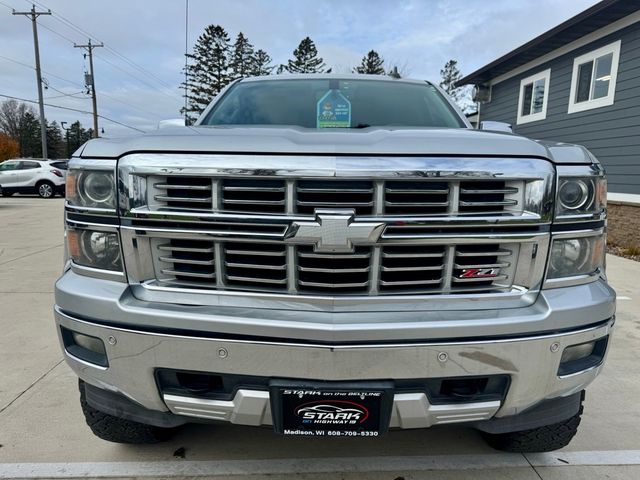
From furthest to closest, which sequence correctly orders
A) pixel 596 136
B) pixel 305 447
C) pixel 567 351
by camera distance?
pixel 596 136, pixel 305 447, pixel 567 351

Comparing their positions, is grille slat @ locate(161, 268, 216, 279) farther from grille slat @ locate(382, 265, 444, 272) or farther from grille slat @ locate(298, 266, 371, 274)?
grille slat @ locate(382, 265, 444, 272)

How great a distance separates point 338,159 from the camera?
154cm

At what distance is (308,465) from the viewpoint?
2.11 metres

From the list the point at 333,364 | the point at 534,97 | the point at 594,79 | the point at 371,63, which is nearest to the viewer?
the point at 333,364

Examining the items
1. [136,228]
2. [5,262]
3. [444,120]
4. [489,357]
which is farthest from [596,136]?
[5,262]

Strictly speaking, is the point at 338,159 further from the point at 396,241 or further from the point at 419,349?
the point at 419,349

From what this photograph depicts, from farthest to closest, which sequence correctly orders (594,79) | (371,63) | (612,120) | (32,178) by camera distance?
(371,63) → (32,178) → (594,79) → (612,120)

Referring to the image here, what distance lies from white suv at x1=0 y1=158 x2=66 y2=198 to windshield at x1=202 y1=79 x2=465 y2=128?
1862 centimetres

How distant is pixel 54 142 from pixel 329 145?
270 ft

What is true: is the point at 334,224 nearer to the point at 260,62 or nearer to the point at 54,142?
the point at 260,62

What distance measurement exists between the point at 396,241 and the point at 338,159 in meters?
0.35

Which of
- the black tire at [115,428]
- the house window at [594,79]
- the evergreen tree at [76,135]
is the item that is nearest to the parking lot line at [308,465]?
the black tire at [115,428]

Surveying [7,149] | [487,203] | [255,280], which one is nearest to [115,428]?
[255,280]

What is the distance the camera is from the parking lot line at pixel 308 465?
80.0 inches
